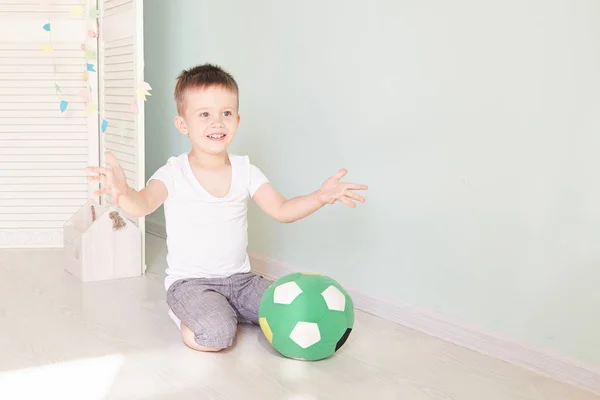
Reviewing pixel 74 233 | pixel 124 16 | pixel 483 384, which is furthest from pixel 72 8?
pixel 483 384

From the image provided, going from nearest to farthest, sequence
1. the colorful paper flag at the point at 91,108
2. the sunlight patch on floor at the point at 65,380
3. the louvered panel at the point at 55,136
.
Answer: the sunlight patch on floor at the point at 65,380 → the colorful paper flag at the point at 91,108 → the louvered panel at the point at 55,136

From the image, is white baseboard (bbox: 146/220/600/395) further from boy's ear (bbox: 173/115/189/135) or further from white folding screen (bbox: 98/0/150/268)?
white folding screen (bbox: 98/0/150/268)

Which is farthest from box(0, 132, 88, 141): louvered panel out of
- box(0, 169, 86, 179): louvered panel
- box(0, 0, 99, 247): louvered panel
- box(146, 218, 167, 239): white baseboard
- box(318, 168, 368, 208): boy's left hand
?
box(318, 168, 368, 208): boy's left hand

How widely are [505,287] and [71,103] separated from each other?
1.84 meters

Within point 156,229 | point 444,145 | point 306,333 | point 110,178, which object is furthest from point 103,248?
point 444,145

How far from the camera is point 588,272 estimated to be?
61.6 inches

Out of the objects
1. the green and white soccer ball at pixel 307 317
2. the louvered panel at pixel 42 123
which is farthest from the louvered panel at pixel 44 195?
the green and white soccer ball at pixel 307 317

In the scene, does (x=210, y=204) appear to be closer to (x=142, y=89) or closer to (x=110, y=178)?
(x=110, y=178)

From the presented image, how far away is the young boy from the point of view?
188 cm

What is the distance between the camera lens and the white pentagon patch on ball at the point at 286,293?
165cm

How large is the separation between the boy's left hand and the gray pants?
1.22ft

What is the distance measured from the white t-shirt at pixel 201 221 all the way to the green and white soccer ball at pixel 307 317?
297mm

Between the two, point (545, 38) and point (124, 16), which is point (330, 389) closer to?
point (545, 38)

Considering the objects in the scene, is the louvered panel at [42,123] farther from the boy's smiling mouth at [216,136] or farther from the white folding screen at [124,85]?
the boy's smiling mouth at [216,136]
